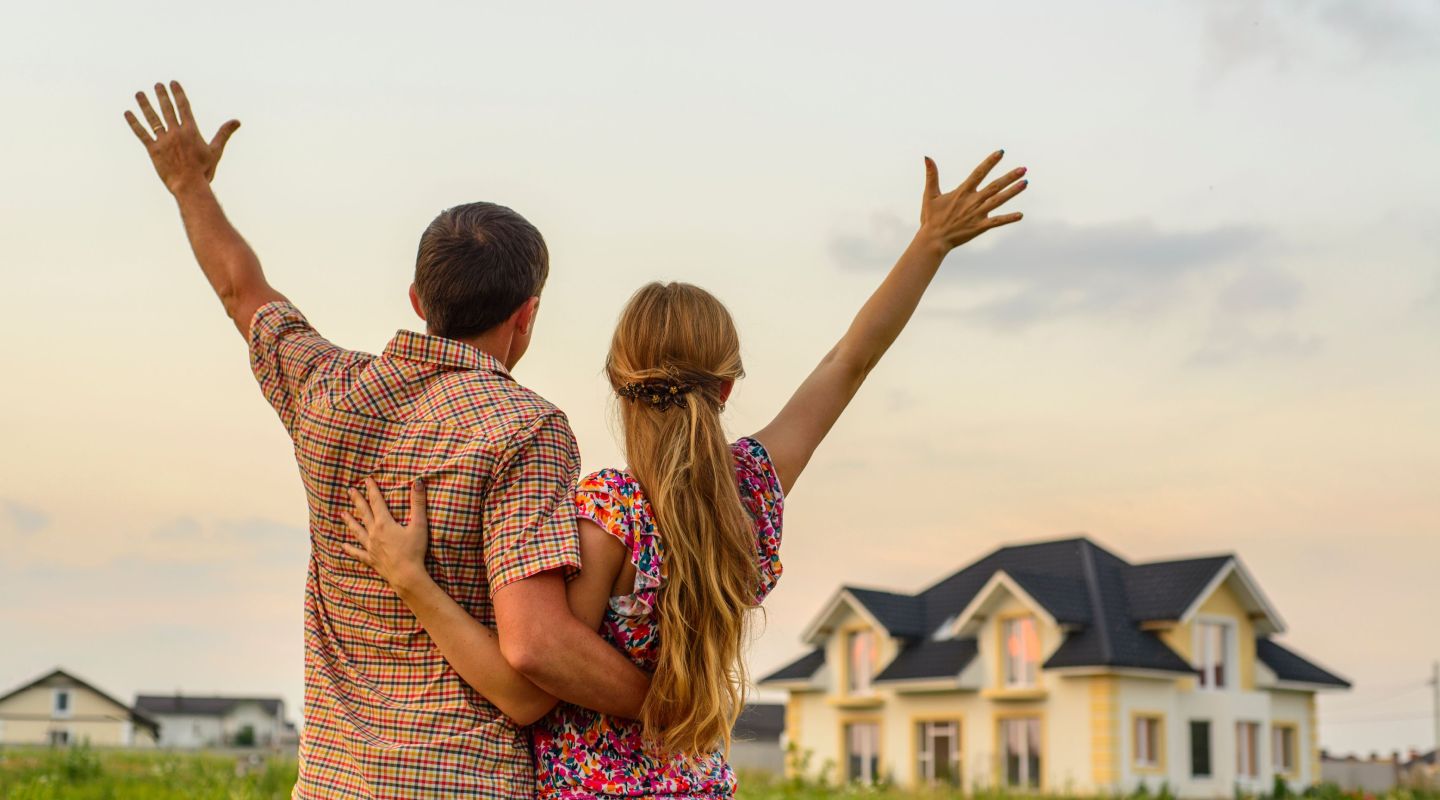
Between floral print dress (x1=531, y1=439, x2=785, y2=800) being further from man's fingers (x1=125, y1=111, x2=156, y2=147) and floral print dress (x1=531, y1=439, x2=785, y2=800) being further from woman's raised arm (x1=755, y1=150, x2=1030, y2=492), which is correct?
man's fingers (x1=125, y1=111, x2=156, y2=147)

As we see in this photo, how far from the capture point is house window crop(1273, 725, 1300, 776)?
36188 mm

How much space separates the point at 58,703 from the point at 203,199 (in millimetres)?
98817

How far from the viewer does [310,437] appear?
2846 mm

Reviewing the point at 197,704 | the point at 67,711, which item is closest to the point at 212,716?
the point at 197,704

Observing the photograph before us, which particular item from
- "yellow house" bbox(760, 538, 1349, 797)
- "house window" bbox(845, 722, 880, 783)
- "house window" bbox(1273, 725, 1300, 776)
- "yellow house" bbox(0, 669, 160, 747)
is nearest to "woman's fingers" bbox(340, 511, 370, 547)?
"yellow house" bbox(760, 538, 1349, 797)

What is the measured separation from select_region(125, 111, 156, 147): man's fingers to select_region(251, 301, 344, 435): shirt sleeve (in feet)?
2.30

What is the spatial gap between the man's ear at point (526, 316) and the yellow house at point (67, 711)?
3720 inches

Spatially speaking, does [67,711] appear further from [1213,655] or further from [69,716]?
[1213,655]

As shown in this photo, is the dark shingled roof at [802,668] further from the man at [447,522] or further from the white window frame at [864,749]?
the man at [447,522]

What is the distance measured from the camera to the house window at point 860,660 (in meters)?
37.7

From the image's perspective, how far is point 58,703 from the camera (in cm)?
9175

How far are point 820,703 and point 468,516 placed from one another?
3727 centimetres

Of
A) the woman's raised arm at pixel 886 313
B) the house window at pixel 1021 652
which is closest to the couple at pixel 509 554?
the woman's raised arm at pixel 886 313

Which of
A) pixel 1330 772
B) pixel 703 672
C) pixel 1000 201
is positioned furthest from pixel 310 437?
pixel 1330 772
